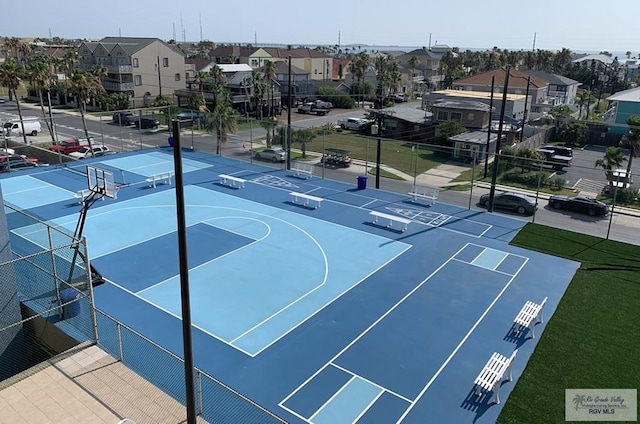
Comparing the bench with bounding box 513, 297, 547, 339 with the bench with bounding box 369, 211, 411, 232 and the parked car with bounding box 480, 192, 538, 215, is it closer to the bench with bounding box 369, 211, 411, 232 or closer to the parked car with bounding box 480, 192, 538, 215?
the bench with bounding box 369, 211, 411, 232

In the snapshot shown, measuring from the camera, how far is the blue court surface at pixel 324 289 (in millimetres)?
13609

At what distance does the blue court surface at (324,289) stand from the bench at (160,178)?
0.51 metres

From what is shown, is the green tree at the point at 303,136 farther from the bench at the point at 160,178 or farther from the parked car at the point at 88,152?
the parked car at the point at 88,152

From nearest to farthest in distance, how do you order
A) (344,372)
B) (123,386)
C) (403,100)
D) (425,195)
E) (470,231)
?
(123,386), (344,372), (470,231), (425,195), (403,100)

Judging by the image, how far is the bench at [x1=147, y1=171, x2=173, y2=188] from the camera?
3056 centimetres

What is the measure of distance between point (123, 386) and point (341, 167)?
3309cm

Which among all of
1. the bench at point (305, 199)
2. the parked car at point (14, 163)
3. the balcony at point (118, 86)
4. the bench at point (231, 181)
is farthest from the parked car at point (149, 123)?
the bench at point (305, 199)

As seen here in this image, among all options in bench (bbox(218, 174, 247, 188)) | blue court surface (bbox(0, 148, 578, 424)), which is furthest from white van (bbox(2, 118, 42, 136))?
bench (bbox(218, 174, 247, 188))

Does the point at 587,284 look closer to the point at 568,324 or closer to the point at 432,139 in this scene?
the point at 568,324

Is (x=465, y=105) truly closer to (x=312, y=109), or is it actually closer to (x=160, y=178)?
(x=312, y=109)

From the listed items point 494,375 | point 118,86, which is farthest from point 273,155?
point 118,86

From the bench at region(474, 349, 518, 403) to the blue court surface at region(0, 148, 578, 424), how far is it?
0.34m

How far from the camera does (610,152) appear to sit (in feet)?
124

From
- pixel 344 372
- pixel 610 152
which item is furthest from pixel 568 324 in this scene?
pixel 610 152
